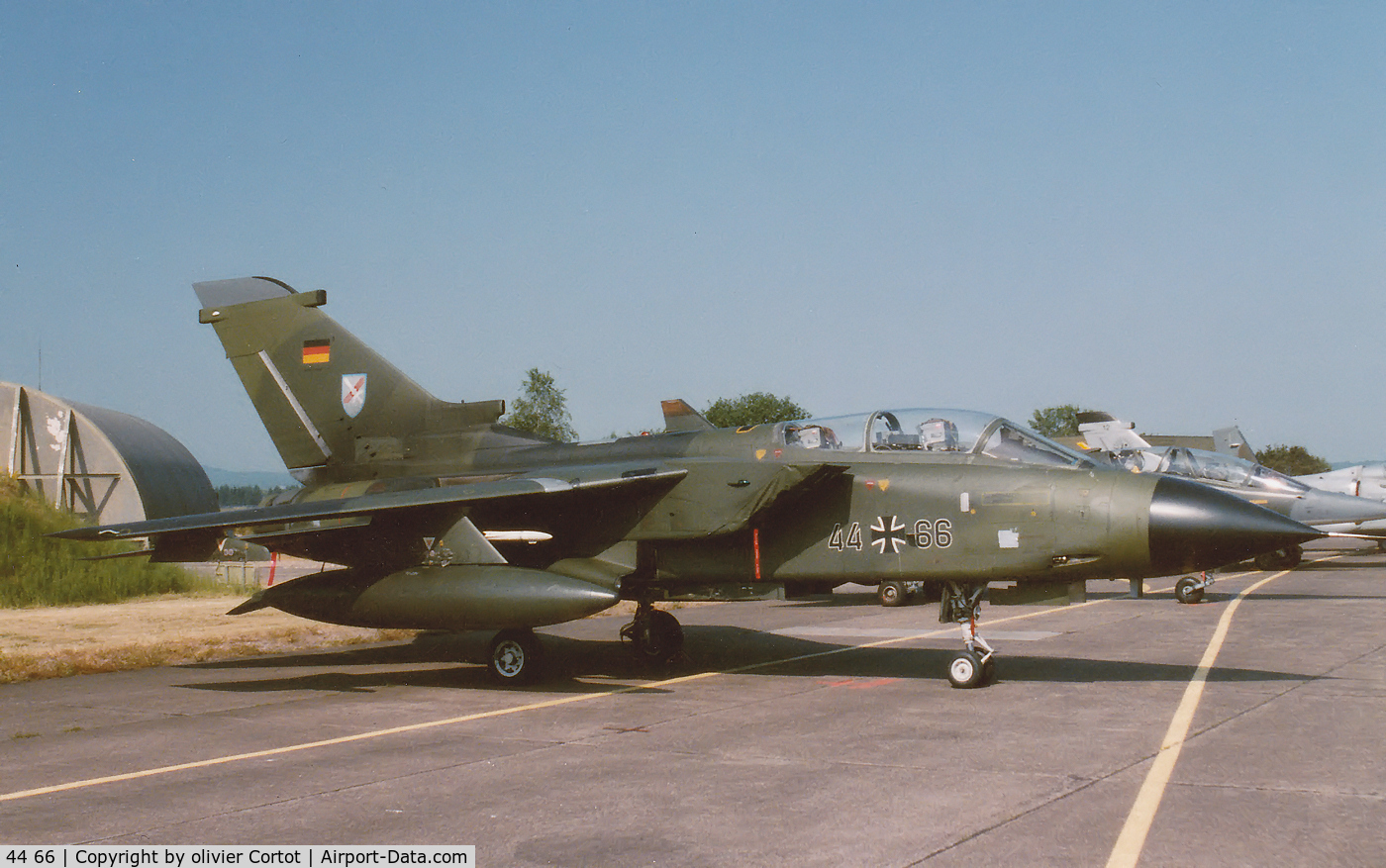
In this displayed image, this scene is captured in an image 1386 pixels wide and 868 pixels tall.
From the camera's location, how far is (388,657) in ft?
46.5

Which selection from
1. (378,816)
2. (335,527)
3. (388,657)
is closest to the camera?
(378,816)

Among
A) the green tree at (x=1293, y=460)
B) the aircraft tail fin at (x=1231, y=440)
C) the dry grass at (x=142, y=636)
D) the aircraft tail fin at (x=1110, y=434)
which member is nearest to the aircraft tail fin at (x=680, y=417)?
the dry grass at (x=142, y=636)

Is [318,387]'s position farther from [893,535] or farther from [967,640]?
[967,640]

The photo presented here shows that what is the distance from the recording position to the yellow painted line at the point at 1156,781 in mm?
5004

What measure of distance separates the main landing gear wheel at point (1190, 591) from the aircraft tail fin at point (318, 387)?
13.2 metres

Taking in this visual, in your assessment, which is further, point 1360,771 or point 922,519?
point 922,519

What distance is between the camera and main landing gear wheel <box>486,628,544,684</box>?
1159 centimetres

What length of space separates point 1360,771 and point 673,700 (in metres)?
5.54

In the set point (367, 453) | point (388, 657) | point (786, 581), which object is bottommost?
point (388, 657)

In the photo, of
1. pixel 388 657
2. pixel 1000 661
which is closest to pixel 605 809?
pixel 1000 661

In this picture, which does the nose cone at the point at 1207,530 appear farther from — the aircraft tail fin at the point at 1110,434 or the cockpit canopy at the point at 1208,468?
the aircraft tail fin at the point at 1110,434

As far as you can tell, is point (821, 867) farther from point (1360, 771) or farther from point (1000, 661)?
point (1000, 661)

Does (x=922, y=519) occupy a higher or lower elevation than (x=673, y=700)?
higher

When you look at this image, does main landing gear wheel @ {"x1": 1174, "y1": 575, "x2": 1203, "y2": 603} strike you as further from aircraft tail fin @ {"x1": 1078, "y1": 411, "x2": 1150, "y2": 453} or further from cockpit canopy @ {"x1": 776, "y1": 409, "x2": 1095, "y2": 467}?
cockpit canopy @ {"x1": 776, "y1": 409, "x2": 1095, "y2": 467}
